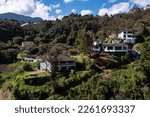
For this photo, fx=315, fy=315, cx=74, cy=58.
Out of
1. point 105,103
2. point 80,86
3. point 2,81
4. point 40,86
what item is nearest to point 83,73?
point 80,86

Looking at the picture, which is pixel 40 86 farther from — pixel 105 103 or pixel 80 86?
pixel 105 103

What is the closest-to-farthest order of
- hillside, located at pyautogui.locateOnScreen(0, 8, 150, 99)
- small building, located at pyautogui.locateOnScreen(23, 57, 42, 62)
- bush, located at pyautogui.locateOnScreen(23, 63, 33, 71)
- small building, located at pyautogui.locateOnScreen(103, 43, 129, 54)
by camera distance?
hillside, located at pyautogui.locateOnScreen(0, 8, 150, 99), bush, located at pyautogui.locateOnScreen(23, 63, 33, 71), small building, located at pyautogui.locateOnScreen(23, 57, 42, 62), small building, located at pyautogui.locateOnScreen(103, 43, 129, 54)

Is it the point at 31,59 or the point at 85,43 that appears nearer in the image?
the point at 85,43

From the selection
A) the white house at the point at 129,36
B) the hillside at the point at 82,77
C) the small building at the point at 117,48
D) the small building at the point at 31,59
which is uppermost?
the white house at the point at 129,36

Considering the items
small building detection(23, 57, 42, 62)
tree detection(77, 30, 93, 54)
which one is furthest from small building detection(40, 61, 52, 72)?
tree detection(77, 30, 93, 54)

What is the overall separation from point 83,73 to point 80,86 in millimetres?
1498

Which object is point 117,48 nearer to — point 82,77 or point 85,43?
point 85,43

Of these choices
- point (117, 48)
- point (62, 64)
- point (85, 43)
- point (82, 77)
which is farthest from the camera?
point (117, 48)

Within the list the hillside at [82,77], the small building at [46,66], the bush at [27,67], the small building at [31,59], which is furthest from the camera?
the small building at [31,59]

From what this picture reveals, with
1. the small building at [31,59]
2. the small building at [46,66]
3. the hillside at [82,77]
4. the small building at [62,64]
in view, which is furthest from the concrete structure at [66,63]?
the small building at [31,59]

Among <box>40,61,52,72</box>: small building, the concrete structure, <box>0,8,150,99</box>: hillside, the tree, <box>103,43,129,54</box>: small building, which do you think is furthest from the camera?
<box>103,43,129,54</box>: small building

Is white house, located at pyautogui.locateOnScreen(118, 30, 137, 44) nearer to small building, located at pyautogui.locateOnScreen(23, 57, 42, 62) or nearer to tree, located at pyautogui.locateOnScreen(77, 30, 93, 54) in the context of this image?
tree, located at pyautogui.locateOnScreen(77, 30, 93, 54)

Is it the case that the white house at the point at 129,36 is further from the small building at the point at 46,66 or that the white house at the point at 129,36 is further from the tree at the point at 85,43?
the small building at the point at 46,66

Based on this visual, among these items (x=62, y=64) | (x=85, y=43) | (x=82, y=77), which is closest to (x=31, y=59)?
(x=62, y=64)
